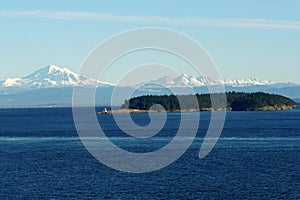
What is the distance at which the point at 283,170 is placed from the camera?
7731cm

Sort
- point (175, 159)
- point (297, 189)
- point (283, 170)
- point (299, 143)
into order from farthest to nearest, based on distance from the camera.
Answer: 1. point (299, 143)
2. point (175, 159)
3. point (283, 170)
4. point (297, 189)

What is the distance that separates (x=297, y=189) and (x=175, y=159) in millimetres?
28855

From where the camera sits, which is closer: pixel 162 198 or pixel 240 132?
pixel 162 198

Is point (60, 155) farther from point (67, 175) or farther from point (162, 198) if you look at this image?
point (162, 198)

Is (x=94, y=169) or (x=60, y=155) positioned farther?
(x=60, y=155)

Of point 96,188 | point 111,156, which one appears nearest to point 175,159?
point 111,156

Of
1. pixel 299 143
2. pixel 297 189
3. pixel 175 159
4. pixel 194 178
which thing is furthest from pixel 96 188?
pixel 299 143

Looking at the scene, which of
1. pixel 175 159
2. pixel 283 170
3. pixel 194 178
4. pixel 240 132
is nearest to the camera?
pixel 194 178

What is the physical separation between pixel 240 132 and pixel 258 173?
7003cm

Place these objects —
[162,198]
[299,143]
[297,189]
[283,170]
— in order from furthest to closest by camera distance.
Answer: [299,143], [283,170], [297,189], [162,198]

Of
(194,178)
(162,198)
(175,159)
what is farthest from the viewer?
(175,159)

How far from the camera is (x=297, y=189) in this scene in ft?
210

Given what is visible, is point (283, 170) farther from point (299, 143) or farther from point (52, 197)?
point (299, 143)

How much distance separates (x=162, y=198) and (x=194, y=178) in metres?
11.8
